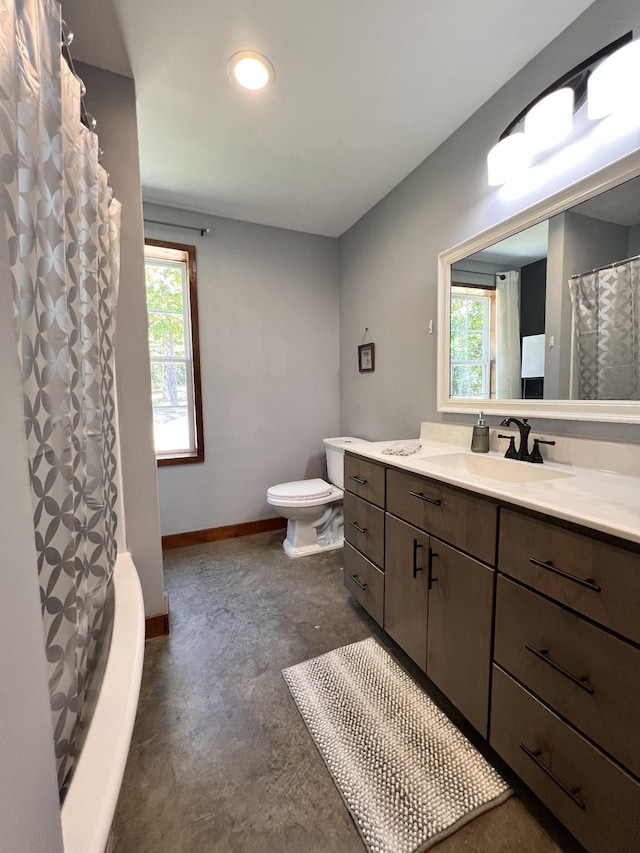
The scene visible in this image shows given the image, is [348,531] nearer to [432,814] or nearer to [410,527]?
[410,527]

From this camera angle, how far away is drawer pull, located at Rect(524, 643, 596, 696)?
30.5 inches

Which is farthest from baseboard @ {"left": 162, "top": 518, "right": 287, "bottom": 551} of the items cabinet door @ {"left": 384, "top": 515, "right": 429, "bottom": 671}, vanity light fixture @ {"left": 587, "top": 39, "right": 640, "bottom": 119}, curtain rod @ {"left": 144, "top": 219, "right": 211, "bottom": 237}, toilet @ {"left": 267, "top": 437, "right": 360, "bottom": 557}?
vanity light fixture @ {"left": 587, "top": 39, "right": 640, "bottom": 119}

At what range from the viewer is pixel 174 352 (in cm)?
257

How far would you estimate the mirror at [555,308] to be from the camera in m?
1.16

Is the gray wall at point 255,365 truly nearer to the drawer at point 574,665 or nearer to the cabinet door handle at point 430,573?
the cabinet door handle at point 430,573

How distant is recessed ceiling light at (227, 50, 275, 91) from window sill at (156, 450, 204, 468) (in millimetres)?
2105

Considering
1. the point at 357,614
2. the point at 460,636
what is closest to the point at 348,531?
the point at 357,614

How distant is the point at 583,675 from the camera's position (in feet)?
2.57

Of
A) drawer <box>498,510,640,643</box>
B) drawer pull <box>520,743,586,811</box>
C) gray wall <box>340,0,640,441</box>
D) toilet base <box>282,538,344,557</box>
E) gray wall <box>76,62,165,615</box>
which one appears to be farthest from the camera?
toilet base <box>282,538,344,557</box>

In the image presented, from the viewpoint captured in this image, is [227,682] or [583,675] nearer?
[583,675]

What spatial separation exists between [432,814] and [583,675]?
61cm


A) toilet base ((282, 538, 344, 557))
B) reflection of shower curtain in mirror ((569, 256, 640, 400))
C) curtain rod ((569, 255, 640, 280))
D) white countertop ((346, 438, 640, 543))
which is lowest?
toilet base ((282, 538, 344, 557))

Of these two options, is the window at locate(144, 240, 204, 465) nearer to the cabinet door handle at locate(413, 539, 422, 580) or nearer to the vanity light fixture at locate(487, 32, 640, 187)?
the cabinet door handle at locate(413, 539, 422, 580)

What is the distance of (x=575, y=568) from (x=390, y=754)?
875mm
